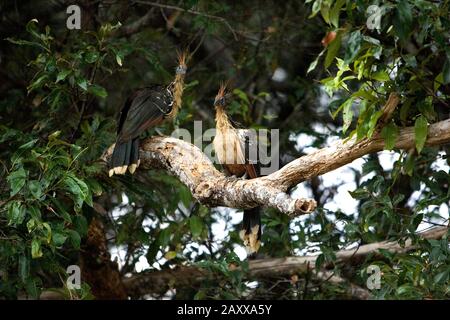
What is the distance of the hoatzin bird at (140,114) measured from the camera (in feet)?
14.1

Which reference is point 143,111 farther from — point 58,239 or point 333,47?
point 333,47

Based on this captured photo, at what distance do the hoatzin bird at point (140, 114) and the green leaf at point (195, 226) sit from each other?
2.14 ft

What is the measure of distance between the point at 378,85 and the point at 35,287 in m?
2.05

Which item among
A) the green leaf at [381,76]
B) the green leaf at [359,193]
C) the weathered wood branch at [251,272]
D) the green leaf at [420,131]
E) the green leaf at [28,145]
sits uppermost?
the green leaf at [381,76]

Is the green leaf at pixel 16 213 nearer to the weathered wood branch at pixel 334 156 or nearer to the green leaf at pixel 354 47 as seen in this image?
the weathered wood branch at pixel 334 156

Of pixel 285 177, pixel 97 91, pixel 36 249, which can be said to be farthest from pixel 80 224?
pixel 285 177

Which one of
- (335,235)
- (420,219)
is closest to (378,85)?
(420,219)

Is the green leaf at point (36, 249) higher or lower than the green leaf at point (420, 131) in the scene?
lower

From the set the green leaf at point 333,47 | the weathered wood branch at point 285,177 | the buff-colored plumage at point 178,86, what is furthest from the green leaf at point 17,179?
the green leaf at point 333,47

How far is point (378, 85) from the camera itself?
3.63 metres

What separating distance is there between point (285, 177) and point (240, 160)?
78cm

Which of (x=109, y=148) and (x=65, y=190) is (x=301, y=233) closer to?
(x=109, y=148)

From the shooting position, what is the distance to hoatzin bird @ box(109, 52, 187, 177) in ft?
14.1

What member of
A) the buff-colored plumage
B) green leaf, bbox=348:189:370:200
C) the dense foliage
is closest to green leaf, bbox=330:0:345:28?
the dense foliage
